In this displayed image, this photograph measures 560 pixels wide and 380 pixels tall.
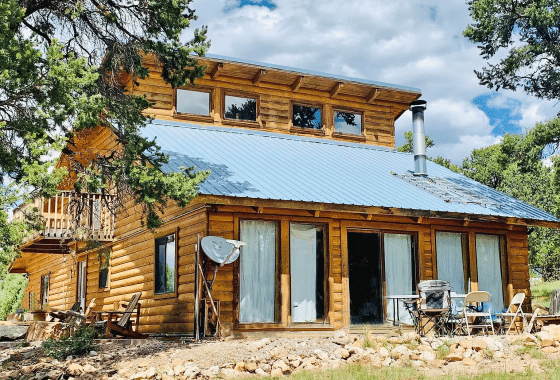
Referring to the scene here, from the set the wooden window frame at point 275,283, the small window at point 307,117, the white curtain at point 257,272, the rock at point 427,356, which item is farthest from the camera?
the small window at point 307,117

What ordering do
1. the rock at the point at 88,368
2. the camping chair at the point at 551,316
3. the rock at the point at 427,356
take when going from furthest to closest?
the camping chair at the point at 551,316 < the rock at the point at 427,356 < the rock at the point at 88,368

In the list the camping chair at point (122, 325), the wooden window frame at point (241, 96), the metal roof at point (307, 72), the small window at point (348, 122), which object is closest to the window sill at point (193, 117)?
the wooden window frame at point (241, 96)

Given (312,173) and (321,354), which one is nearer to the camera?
(321,354)

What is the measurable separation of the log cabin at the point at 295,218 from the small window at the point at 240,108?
0.03m

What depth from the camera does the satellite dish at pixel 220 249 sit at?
1112 centimetres

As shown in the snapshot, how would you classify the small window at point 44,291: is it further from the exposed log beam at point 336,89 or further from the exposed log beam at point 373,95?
the exposed log beam at point 373,95

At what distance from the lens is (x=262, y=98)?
1688 centimetres

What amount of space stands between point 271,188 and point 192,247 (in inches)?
74.6

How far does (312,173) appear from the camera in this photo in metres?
14.2

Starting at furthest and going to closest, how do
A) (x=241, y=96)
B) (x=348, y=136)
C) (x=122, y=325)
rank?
(x=348, y=136) → (x=241, y=96) → (x=122, y=325)

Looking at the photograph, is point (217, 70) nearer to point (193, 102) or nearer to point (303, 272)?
point (193, 102)

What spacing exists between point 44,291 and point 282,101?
1239 centimetres

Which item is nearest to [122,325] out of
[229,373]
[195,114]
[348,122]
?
[229,373]

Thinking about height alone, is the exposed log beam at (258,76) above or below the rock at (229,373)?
above
